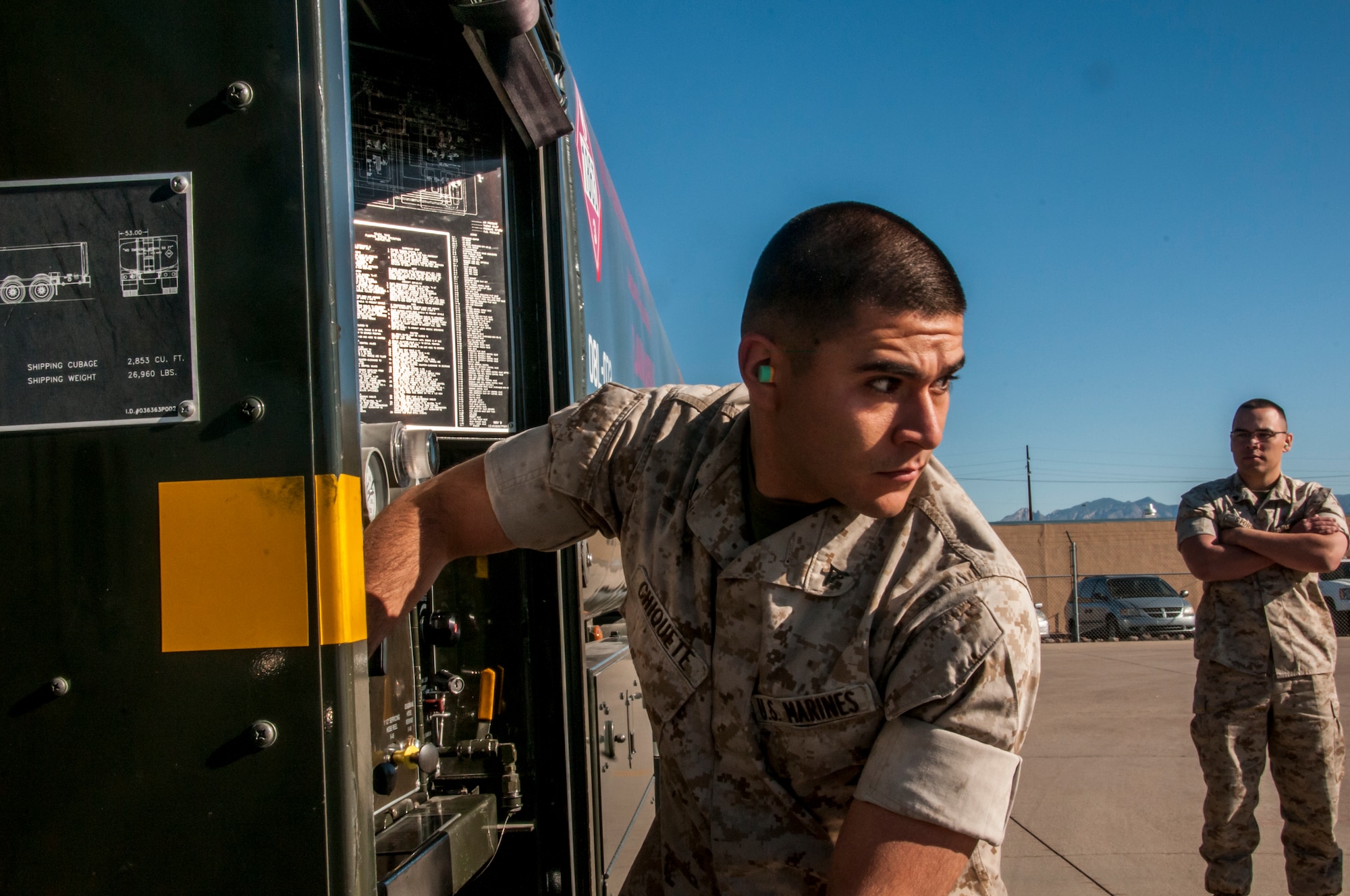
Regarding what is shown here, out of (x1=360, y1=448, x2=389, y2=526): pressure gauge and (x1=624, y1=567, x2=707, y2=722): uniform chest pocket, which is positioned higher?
(x1=360, y1=448, x2=389, y2=526): pressure gauge

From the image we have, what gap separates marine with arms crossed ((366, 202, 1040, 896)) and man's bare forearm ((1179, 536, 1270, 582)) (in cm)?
290

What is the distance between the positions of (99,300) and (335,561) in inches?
15.9

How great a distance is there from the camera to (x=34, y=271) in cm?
116

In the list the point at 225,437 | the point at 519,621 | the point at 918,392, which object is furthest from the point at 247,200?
the point at 519,621

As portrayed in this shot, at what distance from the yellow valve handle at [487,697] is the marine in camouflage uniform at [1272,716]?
294 centimetres

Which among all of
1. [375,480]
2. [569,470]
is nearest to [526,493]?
[569,470]

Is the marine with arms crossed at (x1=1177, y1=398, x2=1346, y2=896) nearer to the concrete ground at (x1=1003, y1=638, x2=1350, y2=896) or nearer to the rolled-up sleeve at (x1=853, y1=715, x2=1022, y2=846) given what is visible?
the concrete ground at (x1=1003, y1=638, x2=1350, y2=896)

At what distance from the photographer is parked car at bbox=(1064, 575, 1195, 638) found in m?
16.3

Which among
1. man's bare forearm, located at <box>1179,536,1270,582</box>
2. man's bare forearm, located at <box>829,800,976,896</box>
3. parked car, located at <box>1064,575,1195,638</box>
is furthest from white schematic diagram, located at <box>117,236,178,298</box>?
parked car, located at <box>1064,575,1195,638</box>

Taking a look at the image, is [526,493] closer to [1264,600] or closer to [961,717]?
[961,717]

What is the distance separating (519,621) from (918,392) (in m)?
1.22

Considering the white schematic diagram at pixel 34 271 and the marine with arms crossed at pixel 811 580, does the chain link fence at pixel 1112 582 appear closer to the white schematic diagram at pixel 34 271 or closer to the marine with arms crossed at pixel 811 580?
the marine with arms crossed at pixel 811 580

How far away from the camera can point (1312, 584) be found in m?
4.12

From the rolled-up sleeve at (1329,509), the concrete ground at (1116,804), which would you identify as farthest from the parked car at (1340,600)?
Answer: the rolled-up sleeve at (1329,509)
